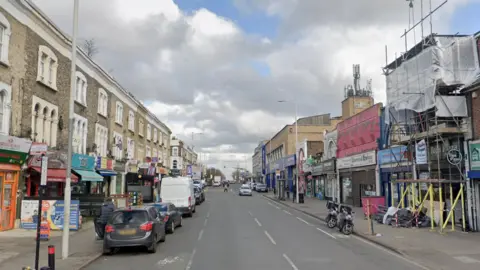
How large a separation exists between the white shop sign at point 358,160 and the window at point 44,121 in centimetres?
2102

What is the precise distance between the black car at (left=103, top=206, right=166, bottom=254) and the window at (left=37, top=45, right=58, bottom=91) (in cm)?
1041

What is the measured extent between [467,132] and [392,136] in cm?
804

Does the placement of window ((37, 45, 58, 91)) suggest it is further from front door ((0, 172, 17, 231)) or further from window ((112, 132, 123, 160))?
window ((112, 132, 123, 160))

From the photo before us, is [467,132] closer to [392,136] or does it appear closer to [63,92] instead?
[392,136]

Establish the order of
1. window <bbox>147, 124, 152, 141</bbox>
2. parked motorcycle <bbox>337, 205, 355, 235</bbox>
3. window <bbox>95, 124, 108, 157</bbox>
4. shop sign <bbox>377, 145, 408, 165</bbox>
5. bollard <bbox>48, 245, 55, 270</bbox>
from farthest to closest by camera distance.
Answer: window <bbox>147, 124, 152, 141</bbox>
window <bbox>95, 124, 108, 157</bbox>
shop sign <bbox>377, 145, 408, 165</bbox>
parked motorcycle <bbox>337, 205, 355, 235</bbox>
bollard <bbox>48, 245, 55, 270</bbox>

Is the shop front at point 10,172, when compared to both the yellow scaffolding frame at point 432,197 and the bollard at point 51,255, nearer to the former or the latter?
the bollard at point 51,255

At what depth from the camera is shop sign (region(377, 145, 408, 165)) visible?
2588 centimetres

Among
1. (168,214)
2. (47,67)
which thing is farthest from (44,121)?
(168,214)

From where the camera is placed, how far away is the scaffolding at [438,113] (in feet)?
65.3

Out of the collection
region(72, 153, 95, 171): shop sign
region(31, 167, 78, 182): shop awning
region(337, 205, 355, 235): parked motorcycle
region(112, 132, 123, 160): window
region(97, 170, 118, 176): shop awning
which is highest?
region(112, 132, 123, 160): window

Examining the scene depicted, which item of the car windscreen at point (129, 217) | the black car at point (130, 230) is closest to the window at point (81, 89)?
the car windscreen at point (129, 217)

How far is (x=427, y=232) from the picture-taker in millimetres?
19141

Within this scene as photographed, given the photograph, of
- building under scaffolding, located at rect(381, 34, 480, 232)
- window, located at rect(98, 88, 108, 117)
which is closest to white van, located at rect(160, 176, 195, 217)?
window, located at rect(98, 88, 108, 117)

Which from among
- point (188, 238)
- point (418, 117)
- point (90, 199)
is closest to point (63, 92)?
point (90, 199)
